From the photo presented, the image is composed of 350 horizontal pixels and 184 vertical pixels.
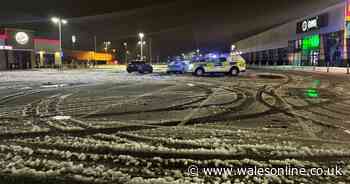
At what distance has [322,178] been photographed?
147 inches

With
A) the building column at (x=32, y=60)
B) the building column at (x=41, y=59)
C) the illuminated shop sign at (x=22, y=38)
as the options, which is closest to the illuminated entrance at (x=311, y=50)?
the illuminated shop sign at (x=22, y=38)

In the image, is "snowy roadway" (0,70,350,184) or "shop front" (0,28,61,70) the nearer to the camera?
"snowy roadway" (0,70,350,184)

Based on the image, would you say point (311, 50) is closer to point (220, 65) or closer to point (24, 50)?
point (220, 65)

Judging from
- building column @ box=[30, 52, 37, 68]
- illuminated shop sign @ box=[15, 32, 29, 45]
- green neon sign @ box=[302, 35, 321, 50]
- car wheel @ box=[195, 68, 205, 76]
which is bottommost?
car wheel @ box=[195, 68, 205, 76]

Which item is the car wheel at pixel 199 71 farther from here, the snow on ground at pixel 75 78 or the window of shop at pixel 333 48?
the window of shop at pixel 333 48

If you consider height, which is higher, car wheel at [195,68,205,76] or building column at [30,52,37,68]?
building column at [30,52,37,68]

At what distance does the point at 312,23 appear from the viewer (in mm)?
40938

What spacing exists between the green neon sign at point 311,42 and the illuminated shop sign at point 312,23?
4.08 ft

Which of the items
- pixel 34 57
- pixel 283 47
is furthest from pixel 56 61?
pixel 283 47

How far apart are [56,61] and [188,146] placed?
5951 centimetres

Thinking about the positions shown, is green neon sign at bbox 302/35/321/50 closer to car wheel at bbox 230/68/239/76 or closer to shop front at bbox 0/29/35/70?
car wheel at bbox 230/68/239/76

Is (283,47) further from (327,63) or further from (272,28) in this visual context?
(327,63)

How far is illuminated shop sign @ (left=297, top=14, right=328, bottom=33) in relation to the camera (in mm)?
38041

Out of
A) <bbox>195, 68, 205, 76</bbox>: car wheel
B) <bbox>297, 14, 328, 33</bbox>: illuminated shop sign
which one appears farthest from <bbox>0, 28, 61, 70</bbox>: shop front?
<bbox>297, 14, 328, 33</bbox>: illuminated shop sign
